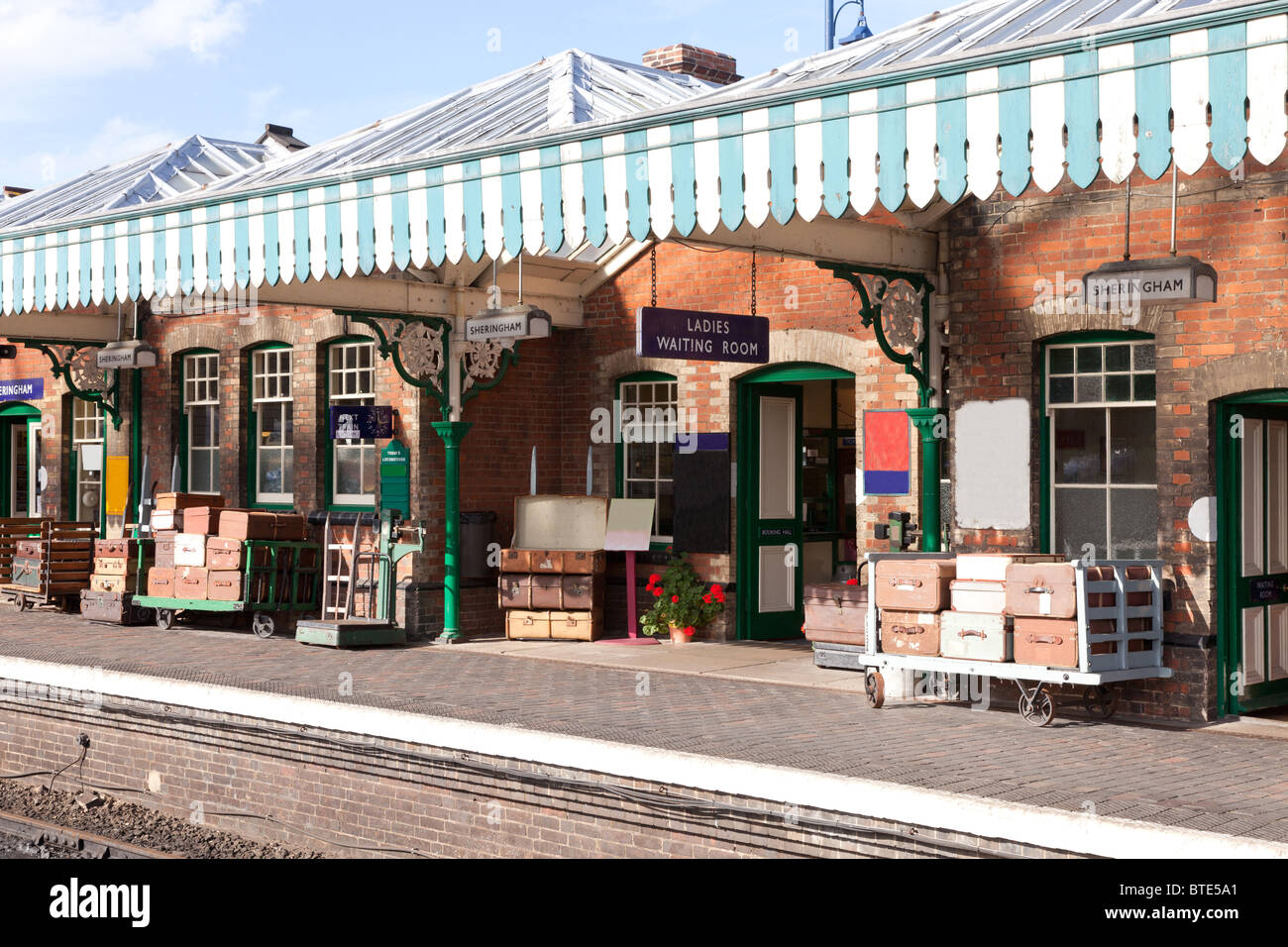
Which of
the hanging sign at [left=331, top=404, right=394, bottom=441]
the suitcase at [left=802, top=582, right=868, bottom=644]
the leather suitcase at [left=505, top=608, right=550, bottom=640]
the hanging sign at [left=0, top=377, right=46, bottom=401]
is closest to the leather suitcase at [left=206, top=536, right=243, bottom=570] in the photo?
the hanging sign at [left=331, top=404, right=394, bottom=441]

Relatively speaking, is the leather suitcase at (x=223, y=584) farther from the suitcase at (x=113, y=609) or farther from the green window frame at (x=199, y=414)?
the green window frame at (x=199, y=414)

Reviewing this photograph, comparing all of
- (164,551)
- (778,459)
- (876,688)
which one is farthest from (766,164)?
(164,551)

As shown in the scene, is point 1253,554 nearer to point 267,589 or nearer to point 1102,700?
point 1102,700

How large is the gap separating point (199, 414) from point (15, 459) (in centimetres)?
493

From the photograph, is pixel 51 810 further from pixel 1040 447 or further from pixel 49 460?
pixel 49 460

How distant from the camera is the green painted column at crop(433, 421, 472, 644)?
1359cm

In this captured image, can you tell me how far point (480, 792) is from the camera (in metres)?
8.08

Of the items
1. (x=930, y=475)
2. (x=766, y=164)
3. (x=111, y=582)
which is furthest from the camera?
(x=111, y=582)

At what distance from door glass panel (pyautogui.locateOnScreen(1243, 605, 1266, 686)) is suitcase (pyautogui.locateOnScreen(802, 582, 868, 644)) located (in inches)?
109

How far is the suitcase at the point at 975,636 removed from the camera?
29.9 feet

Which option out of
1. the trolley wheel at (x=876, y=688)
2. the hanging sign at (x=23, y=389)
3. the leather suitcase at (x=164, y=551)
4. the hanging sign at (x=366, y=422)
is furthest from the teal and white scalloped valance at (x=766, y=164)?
the hanging sign at (x=23, y=389)

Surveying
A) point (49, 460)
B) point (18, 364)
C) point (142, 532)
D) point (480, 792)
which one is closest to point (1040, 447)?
point (480, 792)

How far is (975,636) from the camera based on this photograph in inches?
363

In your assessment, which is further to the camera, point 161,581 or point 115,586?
point 115,586
